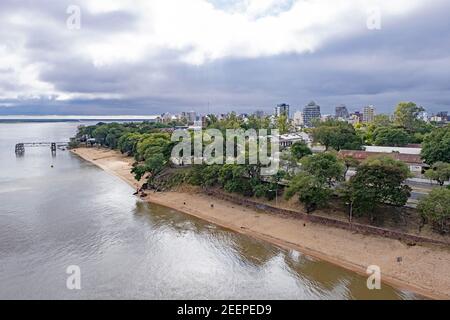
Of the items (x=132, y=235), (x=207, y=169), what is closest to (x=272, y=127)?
(x=207, y=169)

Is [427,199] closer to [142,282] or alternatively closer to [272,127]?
[142,282]

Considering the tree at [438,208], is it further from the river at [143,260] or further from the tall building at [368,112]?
the tall building at [368,112]

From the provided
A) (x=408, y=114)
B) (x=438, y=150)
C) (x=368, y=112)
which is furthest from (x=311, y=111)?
(x=438, y=150)

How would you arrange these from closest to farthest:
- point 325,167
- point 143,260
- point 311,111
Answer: point 143,260 < point 325,167 < point 311,111

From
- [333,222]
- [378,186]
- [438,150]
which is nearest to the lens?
[378,186]

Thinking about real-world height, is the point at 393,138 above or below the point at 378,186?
above

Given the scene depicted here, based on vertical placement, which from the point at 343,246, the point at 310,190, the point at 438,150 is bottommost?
the point at 343,246

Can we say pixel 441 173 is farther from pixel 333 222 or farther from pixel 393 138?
pixel 393 138

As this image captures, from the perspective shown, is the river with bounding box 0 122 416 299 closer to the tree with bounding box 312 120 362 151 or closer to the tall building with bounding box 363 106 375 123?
the tree with bounding box 312 120 362 151
